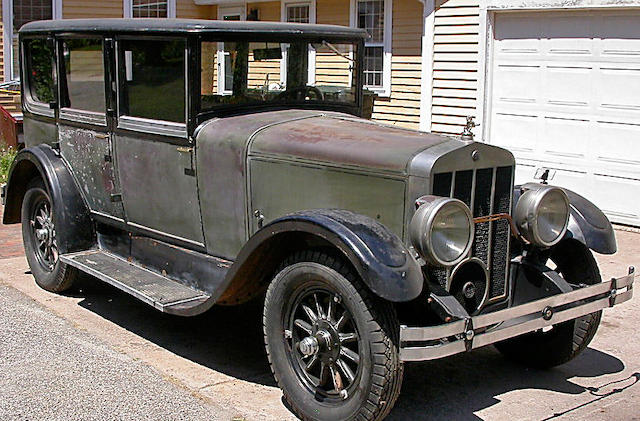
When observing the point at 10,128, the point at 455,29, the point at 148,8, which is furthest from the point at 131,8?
the point at 455,29

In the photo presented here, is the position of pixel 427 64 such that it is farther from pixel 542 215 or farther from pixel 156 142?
pixel 542 215

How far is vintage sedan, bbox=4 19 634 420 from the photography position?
3.98 meters

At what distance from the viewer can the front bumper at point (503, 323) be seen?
376cm

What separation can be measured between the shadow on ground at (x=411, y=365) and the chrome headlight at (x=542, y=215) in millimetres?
894

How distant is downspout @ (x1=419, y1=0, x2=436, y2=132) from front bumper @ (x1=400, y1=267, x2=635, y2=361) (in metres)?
6.89

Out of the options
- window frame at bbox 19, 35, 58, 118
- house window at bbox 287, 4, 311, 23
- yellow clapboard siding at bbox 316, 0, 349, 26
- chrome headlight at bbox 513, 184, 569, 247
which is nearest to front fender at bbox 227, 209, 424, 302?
chrome headlight at bbox 513, 184, 569, 247

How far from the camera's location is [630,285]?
14.9 feet

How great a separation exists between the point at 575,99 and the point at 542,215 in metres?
4.88

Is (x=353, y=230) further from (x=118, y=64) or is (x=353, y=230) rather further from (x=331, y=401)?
(x=118, y=64)

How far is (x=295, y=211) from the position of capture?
183 inches

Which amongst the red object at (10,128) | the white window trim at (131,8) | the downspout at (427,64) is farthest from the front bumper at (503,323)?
the white window trim at (131,8)

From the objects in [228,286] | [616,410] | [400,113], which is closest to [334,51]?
[228,286]

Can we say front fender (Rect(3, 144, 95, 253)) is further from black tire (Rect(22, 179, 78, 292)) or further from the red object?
the red object

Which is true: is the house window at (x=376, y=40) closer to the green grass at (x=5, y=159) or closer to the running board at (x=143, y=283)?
the green grass at (x=5, y=159)
